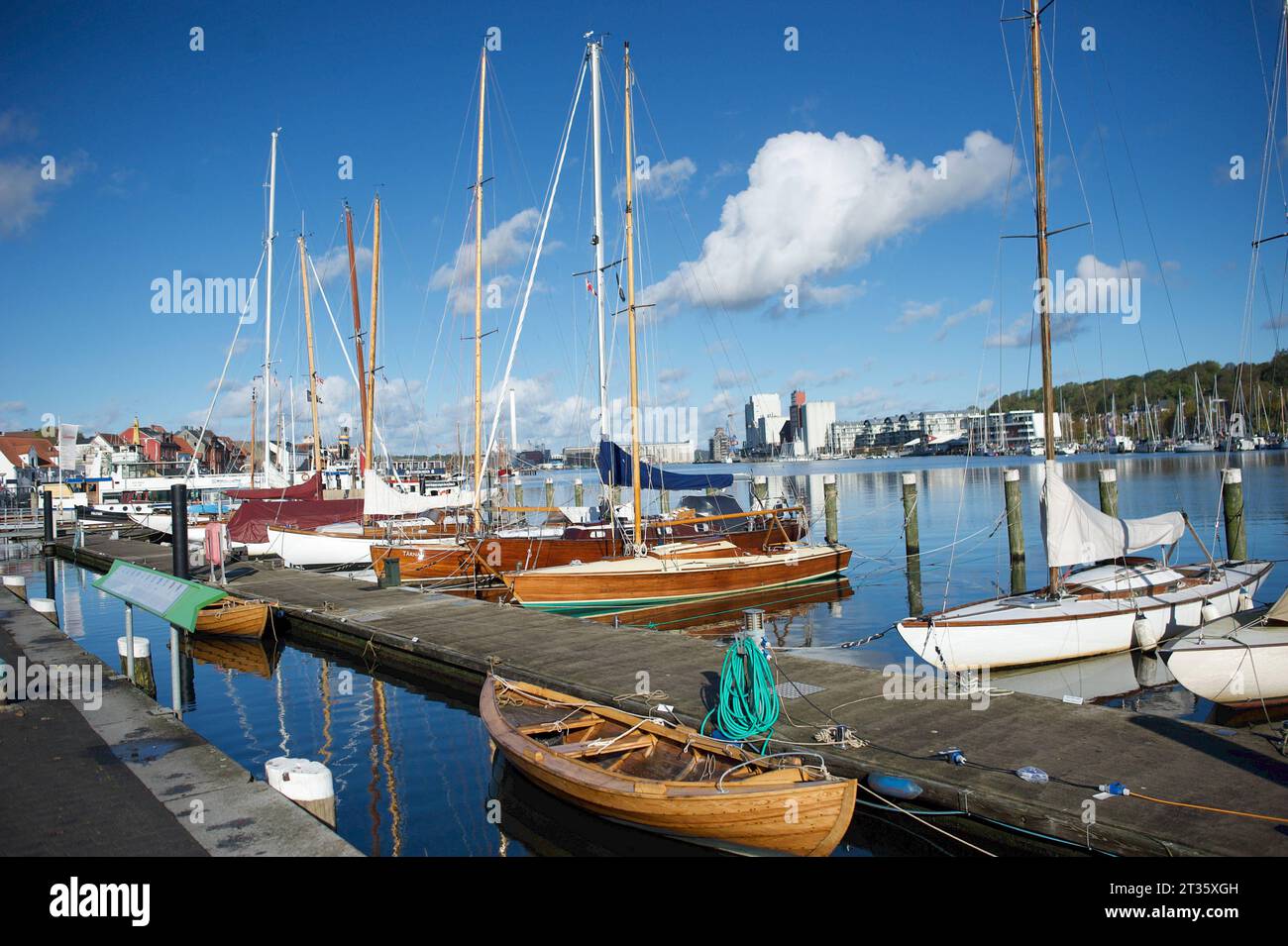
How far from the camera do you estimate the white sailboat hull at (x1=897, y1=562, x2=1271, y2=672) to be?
51.2ft

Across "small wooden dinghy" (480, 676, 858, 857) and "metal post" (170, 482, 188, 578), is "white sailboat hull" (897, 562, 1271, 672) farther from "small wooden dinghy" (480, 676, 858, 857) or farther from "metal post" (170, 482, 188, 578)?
"metal post" (170, 482, 188, 578)

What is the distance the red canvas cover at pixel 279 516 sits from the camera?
115 ft

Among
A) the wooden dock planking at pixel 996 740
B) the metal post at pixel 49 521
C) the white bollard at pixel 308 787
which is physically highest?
the metal post at pixel 49 521

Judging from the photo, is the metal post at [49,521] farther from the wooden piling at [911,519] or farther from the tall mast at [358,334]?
the wooden piling at [911,519]

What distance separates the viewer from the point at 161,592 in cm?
1339

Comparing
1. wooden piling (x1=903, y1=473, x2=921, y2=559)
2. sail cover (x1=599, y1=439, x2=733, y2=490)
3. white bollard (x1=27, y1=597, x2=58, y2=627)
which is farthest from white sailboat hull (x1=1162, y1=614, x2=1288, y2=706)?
white bollard (x1=27, y1=597, x2=58, y2=627)

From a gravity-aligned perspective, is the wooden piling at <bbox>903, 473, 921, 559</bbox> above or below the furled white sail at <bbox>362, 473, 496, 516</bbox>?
below

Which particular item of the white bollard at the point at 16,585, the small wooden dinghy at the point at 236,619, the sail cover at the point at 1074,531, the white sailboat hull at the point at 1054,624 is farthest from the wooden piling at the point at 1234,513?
the white bollard at the point at 16,585

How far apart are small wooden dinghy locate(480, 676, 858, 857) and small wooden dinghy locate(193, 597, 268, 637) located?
12.2m

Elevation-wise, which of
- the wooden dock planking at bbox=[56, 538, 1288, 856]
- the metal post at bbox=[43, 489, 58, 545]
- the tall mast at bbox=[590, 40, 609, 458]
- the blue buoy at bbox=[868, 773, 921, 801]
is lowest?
the blue buoy at bbox=[868, 773, 921, 801]

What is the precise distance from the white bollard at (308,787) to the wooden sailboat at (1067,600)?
33.6 feet

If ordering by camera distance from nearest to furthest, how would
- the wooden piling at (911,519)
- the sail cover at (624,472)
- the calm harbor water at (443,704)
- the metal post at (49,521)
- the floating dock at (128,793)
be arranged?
the floating dock at (128,793) → the calm harbor water at (443,704) → the sail cover at (624,472) → the wooden piling at (911,519) → the metal post at (49,521)

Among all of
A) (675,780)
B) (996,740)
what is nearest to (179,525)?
(675,780)
